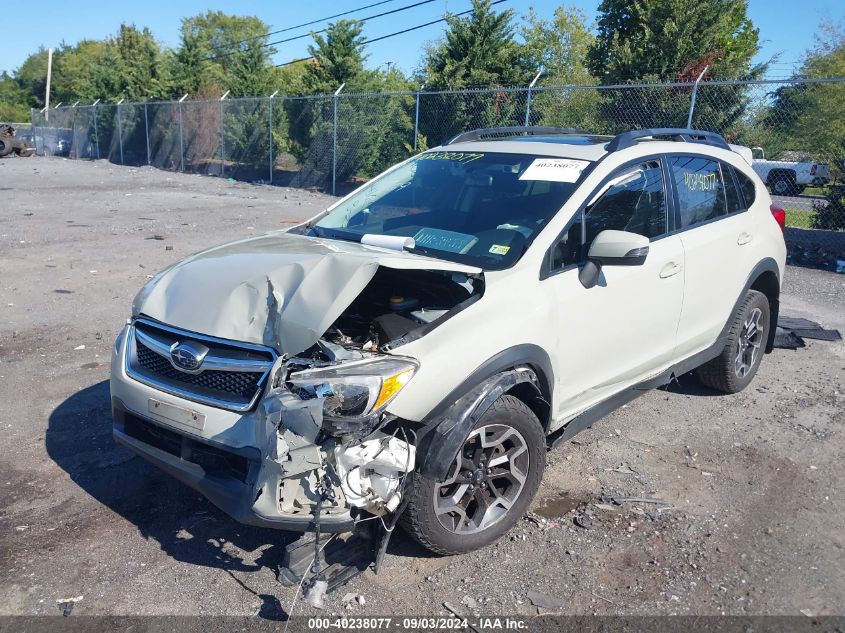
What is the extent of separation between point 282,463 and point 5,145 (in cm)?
3775

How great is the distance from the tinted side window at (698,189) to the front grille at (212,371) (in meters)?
2.96

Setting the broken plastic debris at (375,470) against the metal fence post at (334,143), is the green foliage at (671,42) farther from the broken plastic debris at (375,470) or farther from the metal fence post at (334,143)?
the broken plastic debris at (375,470)

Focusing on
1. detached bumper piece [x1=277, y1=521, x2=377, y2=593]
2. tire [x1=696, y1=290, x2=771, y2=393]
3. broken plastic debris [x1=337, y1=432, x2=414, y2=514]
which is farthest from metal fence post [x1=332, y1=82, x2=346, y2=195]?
broken plastic debris [x1=337, y1=432, x2=414, y2=514]

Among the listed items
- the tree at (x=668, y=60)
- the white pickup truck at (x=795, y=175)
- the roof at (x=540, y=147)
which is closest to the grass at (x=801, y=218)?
the white pickup truck at (x=795, y=175)

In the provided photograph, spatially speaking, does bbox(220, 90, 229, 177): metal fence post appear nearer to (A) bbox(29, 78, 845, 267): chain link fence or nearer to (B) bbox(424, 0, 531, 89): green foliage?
(A) bbox(29, 78, 845, 267): chain link fence

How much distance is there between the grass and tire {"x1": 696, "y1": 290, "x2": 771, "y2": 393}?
7.15m

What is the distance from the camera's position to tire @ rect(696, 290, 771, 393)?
206 inches

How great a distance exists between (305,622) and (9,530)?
1657mm

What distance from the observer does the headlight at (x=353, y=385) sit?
2.79m

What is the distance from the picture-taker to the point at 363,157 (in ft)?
63.1

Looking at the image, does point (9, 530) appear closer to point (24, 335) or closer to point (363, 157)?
point (24, 335)

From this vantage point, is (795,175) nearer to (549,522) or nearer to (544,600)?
(549,522)

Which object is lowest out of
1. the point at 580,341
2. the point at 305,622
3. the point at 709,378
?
the point at 305,622

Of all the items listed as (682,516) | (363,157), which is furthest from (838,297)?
(363,157)
